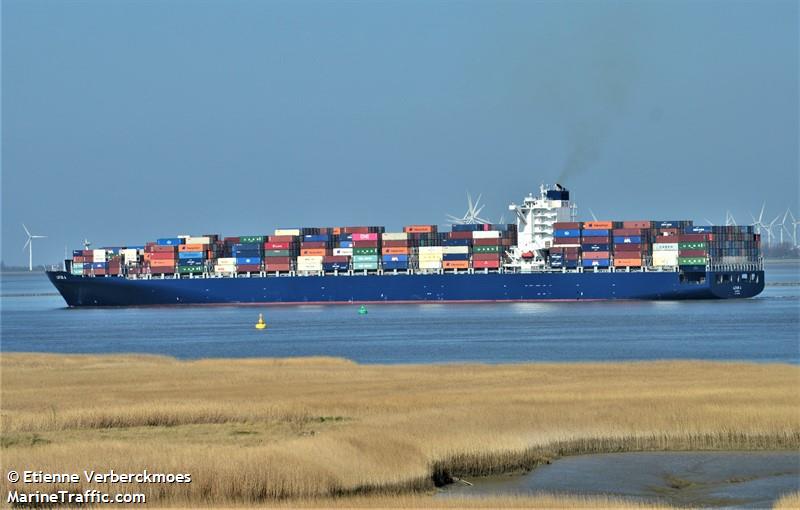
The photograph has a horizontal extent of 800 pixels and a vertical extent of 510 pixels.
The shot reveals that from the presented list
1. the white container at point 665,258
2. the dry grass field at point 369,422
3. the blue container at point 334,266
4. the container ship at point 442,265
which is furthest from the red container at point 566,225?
the dry grass field at point 369,422

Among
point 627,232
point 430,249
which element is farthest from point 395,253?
point 627,232

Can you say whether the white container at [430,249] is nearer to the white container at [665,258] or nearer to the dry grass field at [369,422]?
the white container at [665,258]

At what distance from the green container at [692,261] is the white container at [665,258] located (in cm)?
42

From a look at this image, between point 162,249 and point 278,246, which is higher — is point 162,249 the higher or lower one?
the lower one

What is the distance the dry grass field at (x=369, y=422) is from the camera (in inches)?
817

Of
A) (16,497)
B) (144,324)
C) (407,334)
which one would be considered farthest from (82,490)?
(144,324)

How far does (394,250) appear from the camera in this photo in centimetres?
10694

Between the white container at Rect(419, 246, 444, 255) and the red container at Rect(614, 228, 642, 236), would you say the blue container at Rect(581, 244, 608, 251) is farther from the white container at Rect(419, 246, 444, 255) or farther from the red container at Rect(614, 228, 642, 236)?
the white container at Rect(419, 246, 444, 255)

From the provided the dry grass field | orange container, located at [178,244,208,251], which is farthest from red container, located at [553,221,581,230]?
the dry grass field

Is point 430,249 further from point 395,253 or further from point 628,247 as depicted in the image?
point 628,247

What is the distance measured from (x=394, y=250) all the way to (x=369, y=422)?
8079 centimetres

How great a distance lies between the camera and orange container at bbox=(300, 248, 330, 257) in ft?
356

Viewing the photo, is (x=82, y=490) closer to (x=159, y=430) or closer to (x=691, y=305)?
(x=159, y=430)

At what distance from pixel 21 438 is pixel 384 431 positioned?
7.97m
